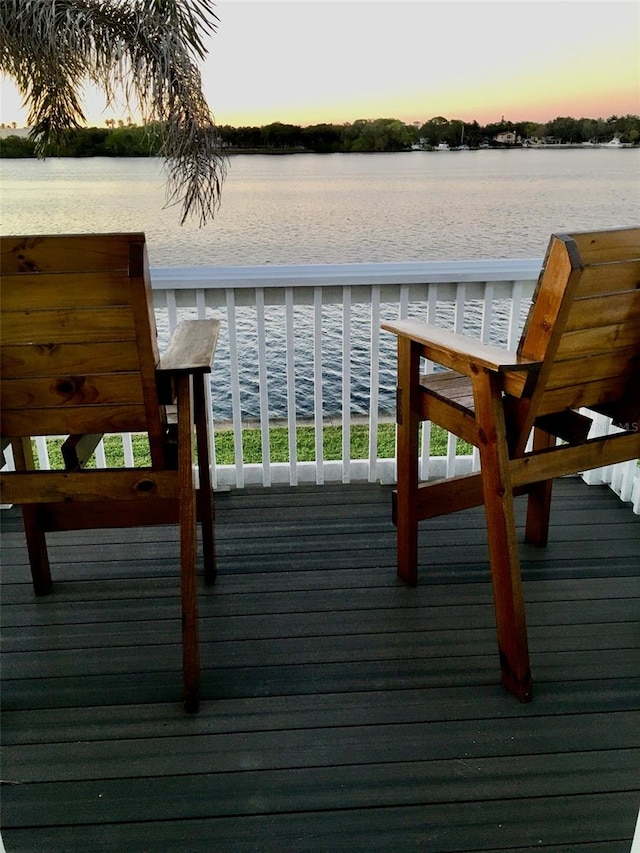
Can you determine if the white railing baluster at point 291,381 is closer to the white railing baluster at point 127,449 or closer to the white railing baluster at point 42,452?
the white railing baluster at point 127,449

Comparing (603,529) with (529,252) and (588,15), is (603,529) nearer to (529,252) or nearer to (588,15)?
(588,15)

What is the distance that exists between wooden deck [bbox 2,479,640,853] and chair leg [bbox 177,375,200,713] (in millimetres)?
95

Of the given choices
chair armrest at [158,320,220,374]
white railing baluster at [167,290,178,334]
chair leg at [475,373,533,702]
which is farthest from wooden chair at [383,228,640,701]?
white railing baluster at [167,290,178,334]

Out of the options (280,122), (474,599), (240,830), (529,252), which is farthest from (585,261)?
(529,252)

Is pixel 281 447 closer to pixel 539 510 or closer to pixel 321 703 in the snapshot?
pixel 539 510

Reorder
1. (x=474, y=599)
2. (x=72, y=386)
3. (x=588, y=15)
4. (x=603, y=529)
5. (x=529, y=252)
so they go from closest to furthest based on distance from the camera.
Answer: (x=72, y=386), (x=474, y=599), (x=603, y=529), (x=588, y=15), (x=529, y=252)

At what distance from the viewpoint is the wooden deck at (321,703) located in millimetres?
1397

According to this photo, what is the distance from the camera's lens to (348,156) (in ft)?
19.0

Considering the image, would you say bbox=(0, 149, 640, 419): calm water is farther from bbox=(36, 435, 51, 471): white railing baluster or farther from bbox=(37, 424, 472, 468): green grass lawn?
bbox=(36, 435, 51, 471): white railing baluster

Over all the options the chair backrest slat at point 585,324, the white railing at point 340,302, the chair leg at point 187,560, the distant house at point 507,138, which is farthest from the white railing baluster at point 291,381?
the distant house at point 507,138

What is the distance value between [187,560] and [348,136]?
199 inches

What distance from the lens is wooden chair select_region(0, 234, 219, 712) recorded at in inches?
60.4

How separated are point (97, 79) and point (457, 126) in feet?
8.95

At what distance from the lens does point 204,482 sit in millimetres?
2256
